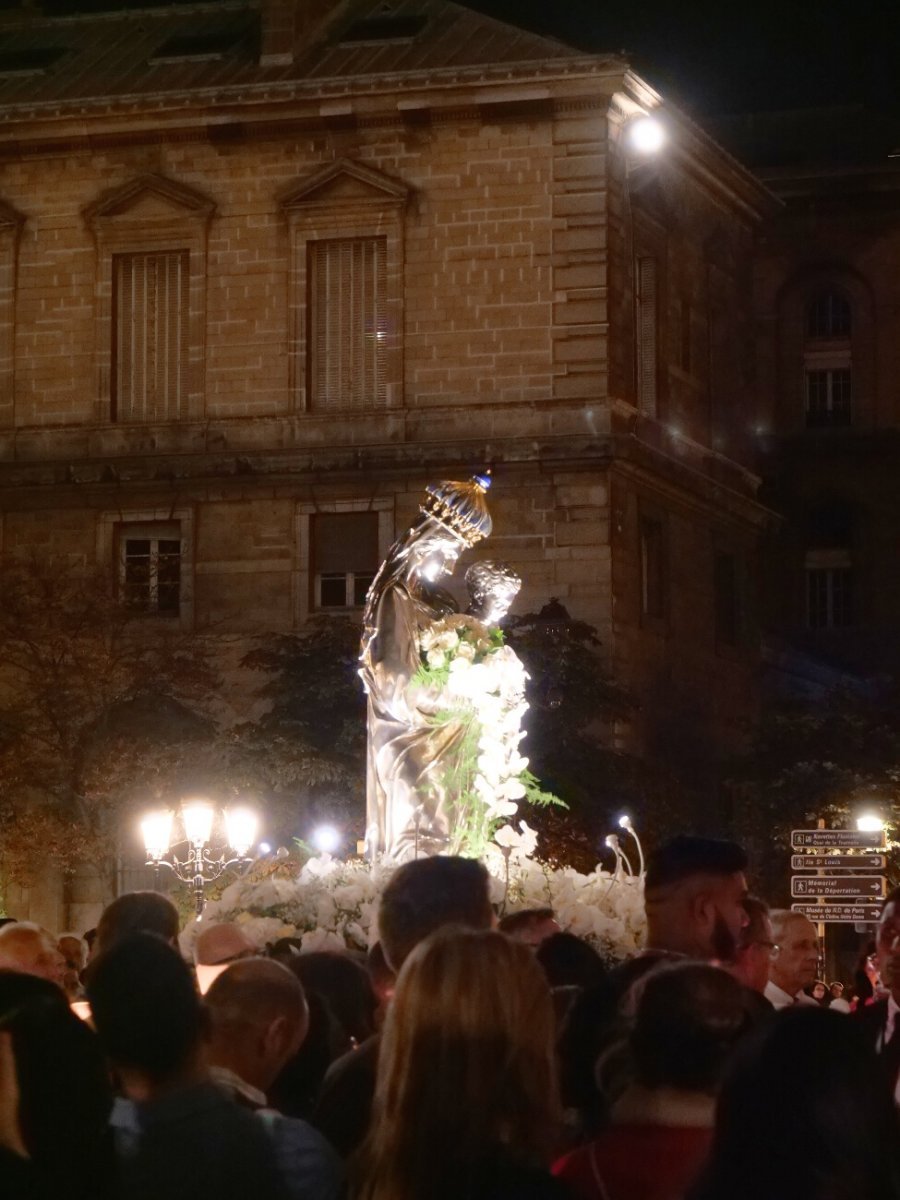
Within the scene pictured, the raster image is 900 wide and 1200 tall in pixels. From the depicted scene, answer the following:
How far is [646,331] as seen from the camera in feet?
148

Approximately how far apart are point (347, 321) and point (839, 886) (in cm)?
2069

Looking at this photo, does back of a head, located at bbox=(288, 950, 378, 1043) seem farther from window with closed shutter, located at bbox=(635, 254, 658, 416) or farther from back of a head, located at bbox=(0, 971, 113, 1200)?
window with closed shutter, located at bbox=(635, 254, 658, 416)

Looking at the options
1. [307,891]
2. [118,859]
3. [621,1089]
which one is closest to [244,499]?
[118,859]

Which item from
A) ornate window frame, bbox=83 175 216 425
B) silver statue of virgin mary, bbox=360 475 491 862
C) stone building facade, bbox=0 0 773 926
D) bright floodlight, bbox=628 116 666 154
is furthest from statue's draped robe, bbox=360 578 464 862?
ornate window frame, bbox=83 175 216 425

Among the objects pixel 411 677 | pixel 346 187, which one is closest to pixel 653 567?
pixel 346 187

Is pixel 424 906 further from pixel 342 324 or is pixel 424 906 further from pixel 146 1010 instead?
pixel 342 324

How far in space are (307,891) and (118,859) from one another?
26195 mm

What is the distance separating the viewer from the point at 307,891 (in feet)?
49.2

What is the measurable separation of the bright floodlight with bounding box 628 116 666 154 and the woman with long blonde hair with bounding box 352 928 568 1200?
33840 mm

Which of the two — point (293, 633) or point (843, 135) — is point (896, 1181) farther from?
point (843, 135)

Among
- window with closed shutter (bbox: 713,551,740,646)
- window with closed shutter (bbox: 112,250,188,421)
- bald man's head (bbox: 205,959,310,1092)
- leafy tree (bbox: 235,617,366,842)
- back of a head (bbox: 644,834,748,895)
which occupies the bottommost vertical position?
bald man's head (bbox: 205,959,310,1092)

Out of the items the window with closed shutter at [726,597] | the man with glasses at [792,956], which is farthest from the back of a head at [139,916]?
the window with closed shutter at [726,597]

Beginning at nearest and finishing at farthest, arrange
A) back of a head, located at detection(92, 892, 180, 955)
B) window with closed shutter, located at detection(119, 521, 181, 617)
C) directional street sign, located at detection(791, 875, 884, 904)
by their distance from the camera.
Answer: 1. back of a head, located at detection(92, 892, 180, 955)
2. directional street sign, located at detection(791, 875, 884, 904)
3. window with closed shutter, located at detection(119, 521, 181, 617)

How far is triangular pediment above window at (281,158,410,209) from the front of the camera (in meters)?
42.7
